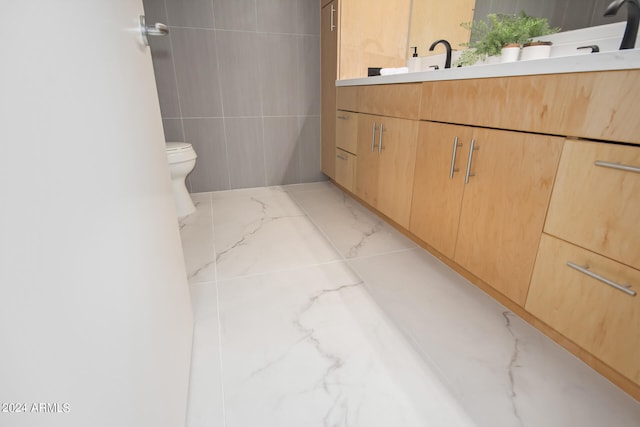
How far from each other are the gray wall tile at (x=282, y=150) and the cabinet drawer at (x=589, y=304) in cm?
213

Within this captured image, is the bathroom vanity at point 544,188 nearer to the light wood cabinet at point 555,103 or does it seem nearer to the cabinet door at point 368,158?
the light wood cabinet at point 555,103

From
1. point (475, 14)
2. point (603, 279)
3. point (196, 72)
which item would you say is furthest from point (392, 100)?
point (196, 72)

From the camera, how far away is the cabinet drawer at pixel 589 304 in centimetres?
78

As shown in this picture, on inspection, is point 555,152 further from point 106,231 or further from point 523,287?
point 106,231

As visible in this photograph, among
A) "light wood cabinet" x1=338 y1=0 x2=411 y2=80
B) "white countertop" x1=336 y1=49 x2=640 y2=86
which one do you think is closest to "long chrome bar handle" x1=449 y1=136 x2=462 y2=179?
"white countertop" x1=336 y1=49 x2=640 y2=86

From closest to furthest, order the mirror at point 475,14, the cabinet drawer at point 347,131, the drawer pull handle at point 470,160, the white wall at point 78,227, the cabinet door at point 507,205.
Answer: the white wall at point 78,227
the cabinet door at point 507,205
the drawer pull handle at point 470,160
the mirror at point 475,14
the cabinet drawer at point 347,131

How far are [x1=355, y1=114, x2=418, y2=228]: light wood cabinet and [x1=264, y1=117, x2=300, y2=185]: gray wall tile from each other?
832mm

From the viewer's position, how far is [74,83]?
41 centimetres

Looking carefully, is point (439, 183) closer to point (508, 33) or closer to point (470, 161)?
point (470, 161)

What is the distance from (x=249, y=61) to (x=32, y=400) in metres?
2.59

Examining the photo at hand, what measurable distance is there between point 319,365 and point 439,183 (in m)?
0.90

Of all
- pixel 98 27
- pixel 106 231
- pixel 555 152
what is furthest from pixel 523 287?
pixel 98 27

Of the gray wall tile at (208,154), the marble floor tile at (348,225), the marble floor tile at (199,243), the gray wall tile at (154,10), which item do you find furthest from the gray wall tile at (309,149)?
the gray wall tile at (154,10)

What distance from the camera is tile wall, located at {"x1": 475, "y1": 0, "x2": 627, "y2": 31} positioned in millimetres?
1261
